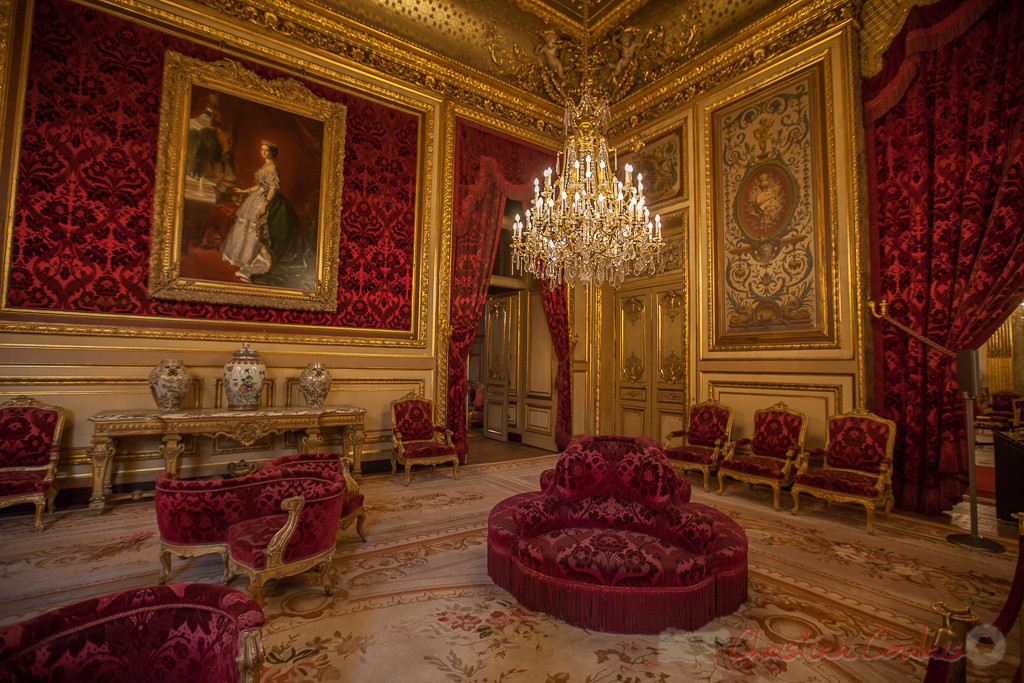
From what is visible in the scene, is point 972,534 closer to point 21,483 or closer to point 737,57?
point 737,57

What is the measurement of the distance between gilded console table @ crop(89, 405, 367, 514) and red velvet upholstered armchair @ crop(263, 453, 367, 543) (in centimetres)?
84

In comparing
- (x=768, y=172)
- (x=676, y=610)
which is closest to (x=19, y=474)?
(x=676, y=610)

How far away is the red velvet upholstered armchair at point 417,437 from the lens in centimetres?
462

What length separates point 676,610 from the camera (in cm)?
197

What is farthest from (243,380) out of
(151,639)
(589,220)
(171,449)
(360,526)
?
(151,639)

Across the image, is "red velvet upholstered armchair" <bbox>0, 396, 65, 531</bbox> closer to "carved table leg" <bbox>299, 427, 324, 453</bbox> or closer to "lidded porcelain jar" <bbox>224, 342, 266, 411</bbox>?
"lidded porcelain jar" <bbox>224, 342, 266, 411</bbox>

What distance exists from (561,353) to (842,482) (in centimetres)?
357

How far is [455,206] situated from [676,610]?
15.6 ft

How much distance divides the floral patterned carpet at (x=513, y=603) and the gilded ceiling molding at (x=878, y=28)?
3761 mm

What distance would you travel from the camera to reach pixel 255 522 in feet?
7.61

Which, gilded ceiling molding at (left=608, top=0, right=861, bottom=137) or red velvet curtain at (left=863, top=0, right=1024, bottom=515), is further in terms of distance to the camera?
gilded ceiling molding at (left=608, top=0, right=861, bottom=137)

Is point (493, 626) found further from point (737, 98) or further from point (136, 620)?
point (737, 98)

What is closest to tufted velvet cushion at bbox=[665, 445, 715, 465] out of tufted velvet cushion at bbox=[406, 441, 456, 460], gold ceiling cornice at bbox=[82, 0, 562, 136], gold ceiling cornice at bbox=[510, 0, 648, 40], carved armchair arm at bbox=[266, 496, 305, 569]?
tufted velvet cushion at bbox=[406, 441, 456, 460]

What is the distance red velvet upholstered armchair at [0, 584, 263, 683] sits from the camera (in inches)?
38.3
